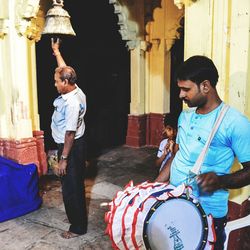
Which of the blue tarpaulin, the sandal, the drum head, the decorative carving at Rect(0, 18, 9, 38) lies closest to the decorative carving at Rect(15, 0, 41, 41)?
the decorative carving at Rect(0, 18, 9, 38)

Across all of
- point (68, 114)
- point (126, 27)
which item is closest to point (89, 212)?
point (68, 114)

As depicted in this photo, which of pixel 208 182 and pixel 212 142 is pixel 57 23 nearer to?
pixel 212 142

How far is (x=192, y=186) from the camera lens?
2.00m

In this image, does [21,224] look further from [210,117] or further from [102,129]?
[102,129]

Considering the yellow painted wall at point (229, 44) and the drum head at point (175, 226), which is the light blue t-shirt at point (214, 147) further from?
the yellow painted wall at point (229, 44)

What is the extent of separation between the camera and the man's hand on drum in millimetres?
1825

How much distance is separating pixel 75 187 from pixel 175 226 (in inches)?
82.8

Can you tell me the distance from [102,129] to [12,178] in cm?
555

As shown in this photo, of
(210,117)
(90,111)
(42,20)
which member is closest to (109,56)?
(90,111)

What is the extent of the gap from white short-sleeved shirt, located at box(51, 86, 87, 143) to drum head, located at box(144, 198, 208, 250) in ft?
6.55

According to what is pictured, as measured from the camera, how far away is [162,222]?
1904 millimetres

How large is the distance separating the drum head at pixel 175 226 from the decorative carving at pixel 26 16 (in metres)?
4.48

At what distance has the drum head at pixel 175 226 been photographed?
189cm

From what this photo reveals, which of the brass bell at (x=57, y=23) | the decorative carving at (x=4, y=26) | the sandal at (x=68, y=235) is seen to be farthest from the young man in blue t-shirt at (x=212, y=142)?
the decorative carving at (x=4, y=26)
